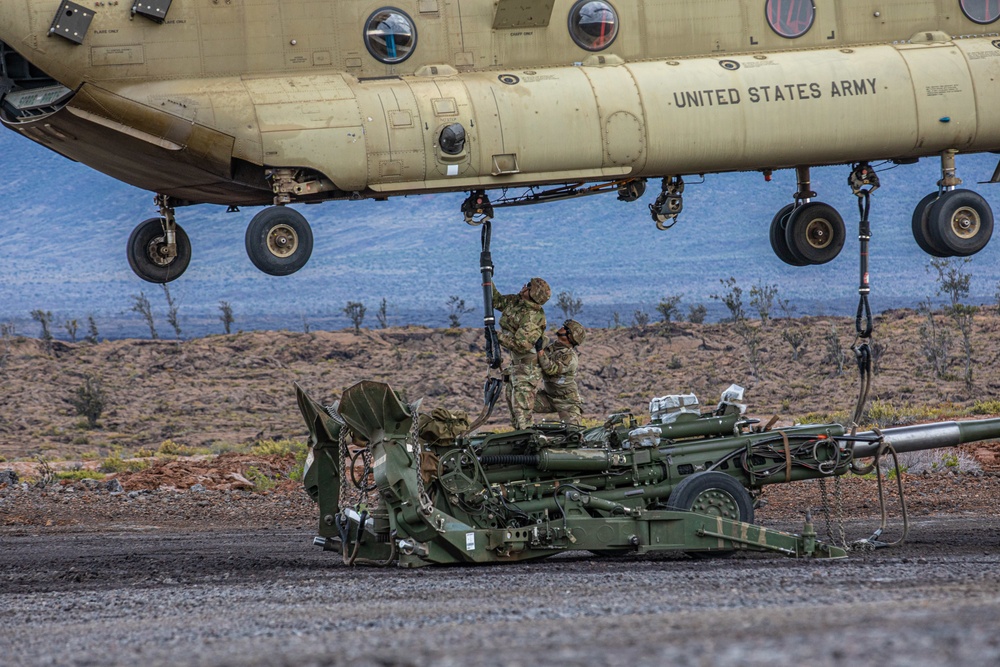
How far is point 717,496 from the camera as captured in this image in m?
12.3

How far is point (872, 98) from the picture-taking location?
47.3 ft

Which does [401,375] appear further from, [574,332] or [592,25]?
[592,25]

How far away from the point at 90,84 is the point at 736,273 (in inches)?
3401

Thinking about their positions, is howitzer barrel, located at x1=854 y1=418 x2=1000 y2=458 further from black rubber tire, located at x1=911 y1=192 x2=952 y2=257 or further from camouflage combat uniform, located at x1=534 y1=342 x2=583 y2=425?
camouflage combat uniform, located at x1=534 y1=342 x2=583 y2=425

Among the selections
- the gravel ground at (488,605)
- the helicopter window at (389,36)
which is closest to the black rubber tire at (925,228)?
the gravel ground at (488,605)

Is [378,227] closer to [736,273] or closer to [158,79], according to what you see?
[736,273]

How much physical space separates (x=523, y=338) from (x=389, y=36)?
350cm

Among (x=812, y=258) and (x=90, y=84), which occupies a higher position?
(x=90, y=84)

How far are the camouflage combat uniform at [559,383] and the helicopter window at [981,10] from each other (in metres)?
6.14

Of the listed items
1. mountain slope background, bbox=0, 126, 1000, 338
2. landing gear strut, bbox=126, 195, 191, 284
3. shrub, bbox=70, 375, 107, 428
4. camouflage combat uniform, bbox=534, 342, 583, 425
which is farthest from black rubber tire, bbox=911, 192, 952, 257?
mountain slope background, bbox=0, 126, 1000, 338

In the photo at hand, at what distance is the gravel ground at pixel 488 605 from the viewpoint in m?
6.56

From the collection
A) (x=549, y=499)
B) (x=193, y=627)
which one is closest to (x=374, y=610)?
(x=193, y=627)

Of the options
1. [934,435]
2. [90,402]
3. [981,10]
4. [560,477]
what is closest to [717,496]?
[560,477]

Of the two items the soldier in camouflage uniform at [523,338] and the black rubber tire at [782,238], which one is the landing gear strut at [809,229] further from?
the soldier in camouflage uniform at [523,338]
